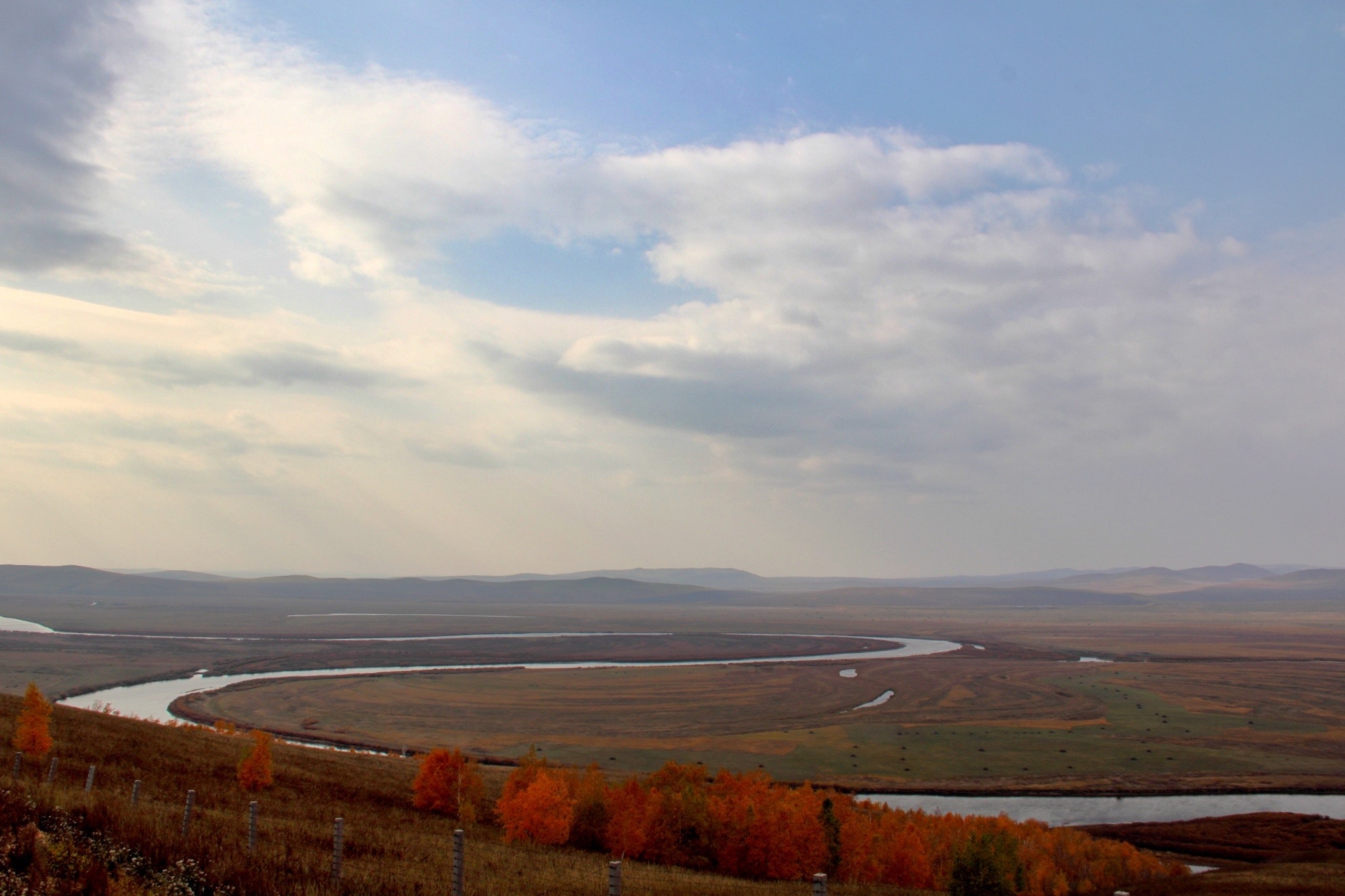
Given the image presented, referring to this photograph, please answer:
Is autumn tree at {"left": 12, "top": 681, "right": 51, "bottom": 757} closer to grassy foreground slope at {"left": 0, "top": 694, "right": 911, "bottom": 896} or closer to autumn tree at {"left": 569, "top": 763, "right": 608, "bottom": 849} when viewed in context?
grassy foreground slope at {"left": 0, "top": 694, "right": 911, "bottom": 896}

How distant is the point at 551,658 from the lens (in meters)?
167

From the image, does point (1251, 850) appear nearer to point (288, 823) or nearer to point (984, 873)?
point (984, 873)

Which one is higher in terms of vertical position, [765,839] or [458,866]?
[458,866]

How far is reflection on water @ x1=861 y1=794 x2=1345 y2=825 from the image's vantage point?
62062mm

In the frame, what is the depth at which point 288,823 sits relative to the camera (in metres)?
27.1

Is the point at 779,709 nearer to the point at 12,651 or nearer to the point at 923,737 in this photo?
the point at 923,737

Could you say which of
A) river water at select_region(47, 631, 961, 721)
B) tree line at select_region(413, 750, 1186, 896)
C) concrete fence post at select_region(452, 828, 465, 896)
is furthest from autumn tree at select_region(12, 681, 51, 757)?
river water at select_region(47, 631, 961, 721)

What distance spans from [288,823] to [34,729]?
17.6 metres

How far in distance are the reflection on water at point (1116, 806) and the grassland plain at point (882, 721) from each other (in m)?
1.93

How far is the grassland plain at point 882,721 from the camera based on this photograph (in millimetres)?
74875

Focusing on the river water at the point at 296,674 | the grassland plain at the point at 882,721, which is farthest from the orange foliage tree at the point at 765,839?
the river water at the point at 296,674

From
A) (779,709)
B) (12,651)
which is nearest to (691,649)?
A: (779,709)

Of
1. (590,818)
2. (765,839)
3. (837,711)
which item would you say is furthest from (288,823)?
(837,711)

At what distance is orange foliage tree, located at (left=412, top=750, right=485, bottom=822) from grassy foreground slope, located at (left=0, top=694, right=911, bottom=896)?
1283 millimetres
